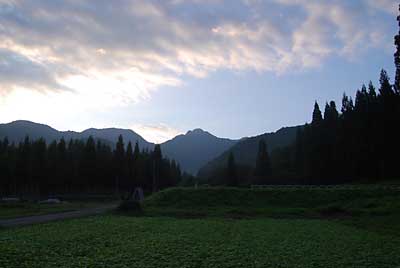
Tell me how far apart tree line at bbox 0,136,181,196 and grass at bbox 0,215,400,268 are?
45.0m

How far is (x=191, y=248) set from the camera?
525 inches

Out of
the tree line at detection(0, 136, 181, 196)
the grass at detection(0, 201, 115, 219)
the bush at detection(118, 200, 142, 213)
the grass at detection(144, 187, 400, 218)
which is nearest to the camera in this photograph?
the grass at detection(0, 201, 115, 219)

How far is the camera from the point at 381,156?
1978 inches

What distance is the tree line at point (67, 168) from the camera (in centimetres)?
5975

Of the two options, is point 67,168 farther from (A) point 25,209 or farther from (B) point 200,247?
(B) point 200,247

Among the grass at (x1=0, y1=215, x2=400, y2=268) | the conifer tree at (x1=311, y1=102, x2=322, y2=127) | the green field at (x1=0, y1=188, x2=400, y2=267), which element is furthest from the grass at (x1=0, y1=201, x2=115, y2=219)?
the conifer tree at (x1=311, y1=102, x2=322, y2=127)

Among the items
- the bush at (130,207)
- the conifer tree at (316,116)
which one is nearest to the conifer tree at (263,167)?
the conifer tree at (316,116)

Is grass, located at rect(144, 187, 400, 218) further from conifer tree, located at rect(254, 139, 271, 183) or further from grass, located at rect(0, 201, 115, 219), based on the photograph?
conifer tree, located at rect(254, 139, 271, 183)

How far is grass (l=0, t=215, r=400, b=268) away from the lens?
35.6 ft

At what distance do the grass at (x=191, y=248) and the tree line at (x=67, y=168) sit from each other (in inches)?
1771

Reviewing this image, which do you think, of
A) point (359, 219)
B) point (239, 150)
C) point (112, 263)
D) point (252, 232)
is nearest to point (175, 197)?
point (359, 219)

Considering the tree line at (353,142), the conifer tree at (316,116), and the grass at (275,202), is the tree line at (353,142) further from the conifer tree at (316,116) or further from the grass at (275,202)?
the grass at (275,202)

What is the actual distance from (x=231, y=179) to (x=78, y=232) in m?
57.6

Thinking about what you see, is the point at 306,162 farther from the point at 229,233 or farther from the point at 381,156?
the point at 229,233
